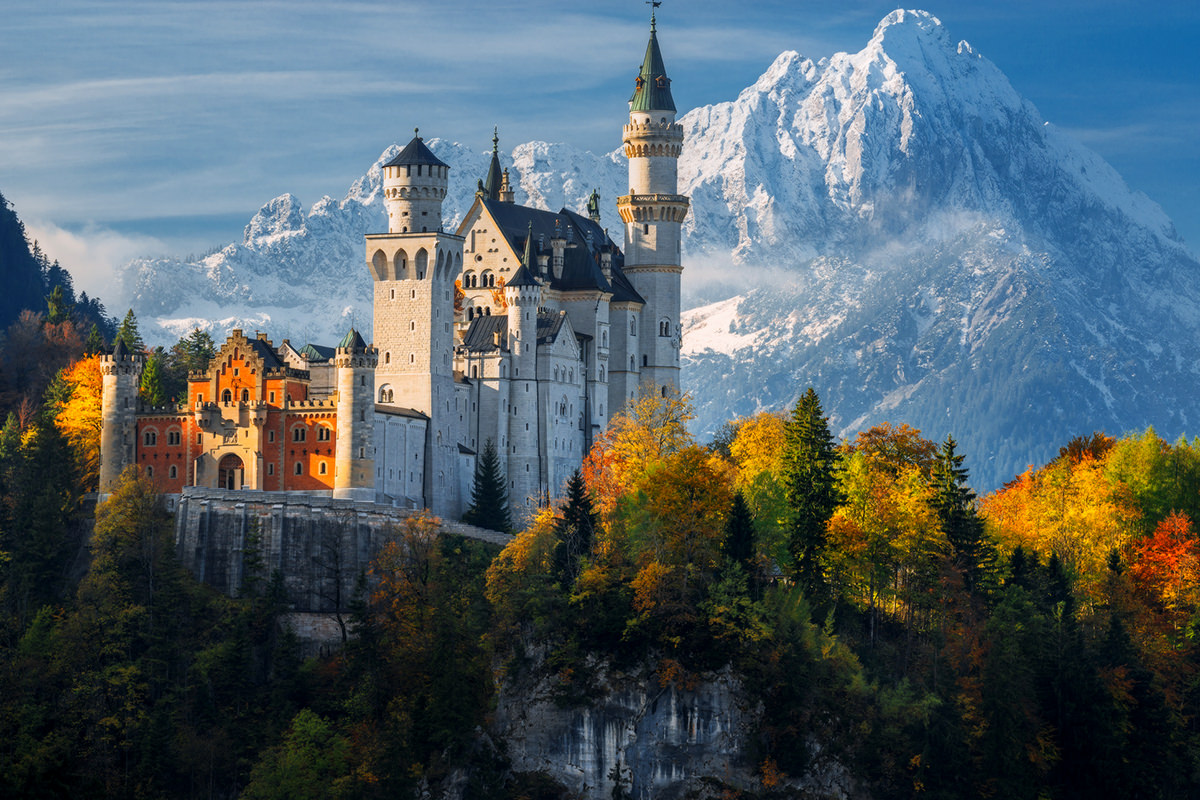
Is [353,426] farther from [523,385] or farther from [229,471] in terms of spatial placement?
[523,385]

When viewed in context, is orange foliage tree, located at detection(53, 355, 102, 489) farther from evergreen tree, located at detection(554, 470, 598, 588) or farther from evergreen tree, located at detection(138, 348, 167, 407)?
evergreen tree, located at detection(554, 470, 598, 588)

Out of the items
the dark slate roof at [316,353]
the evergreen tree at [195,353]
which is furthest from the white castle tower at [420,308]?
the evergreen tree at [195,353]

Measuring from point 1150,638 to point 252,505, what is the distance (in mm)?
47446

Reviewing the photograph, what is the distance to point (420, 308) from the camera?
10856 centimetres

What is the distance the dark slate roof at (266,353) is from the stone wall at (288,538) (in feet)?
27.9

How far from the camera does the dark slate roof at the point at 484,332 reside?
114375 mm

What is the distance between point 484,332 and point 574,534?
970 inches

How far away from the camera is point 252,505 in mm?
99125

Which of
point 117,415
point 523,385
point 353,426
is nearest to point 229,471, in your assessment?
point 117,415

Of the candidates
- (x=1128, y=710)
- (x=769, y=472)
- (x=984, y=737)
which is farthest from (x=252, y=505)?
(x=1128, y=710)

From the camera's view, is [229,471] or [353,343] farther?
[229,471]

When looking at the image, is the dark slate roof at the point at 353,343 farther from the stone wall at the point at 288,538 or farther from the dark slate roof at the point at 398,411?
the stone wall at the point at 288,538

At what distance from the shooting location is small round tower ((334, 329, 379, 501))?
3937 inches

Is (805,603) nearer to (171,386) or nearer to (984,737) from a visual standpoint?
(984,737)
